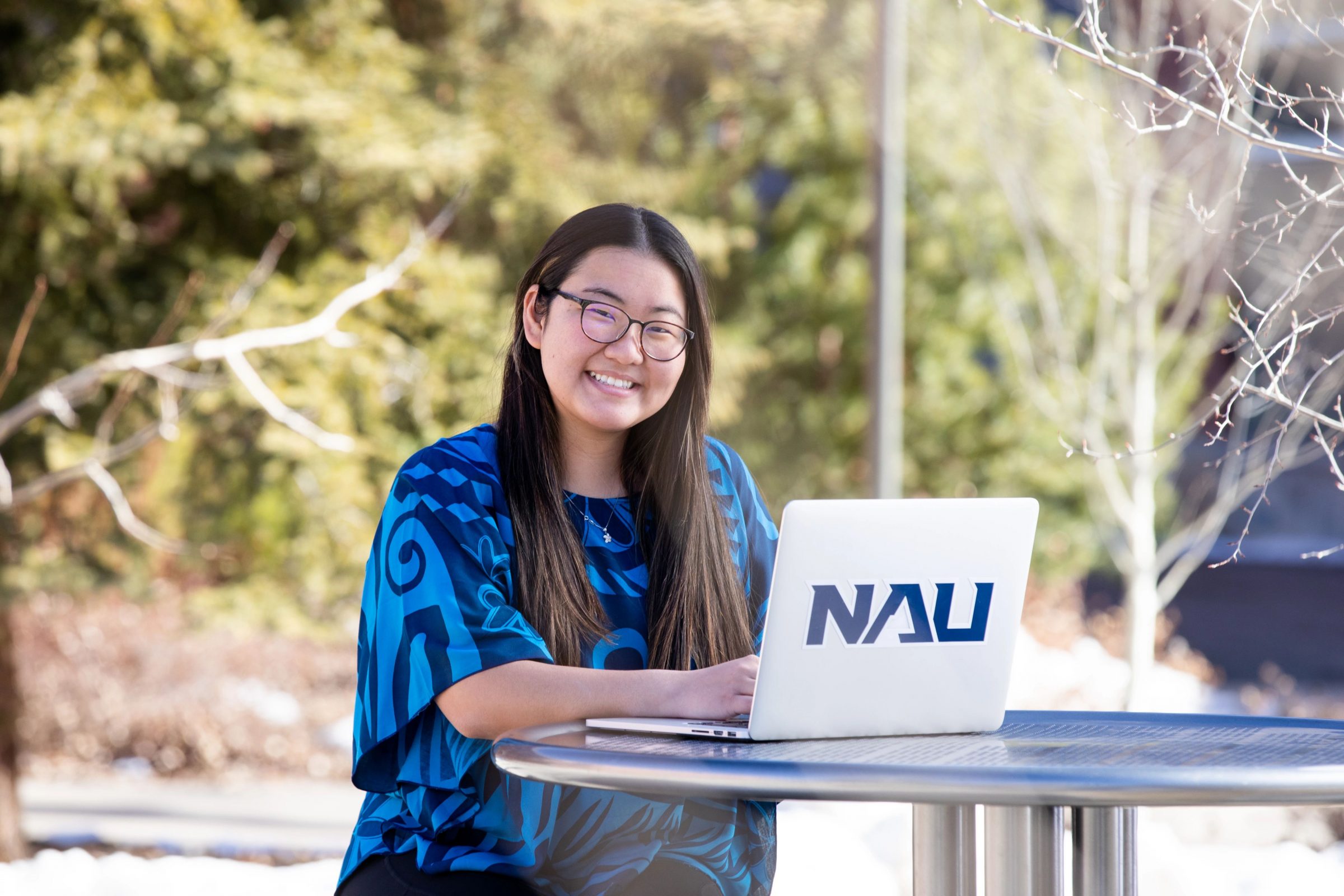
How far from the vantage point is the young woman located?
1.69m

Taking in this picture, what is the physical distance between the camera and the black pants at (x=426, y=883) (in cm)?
167

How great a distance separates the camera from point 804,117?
26.1 ft

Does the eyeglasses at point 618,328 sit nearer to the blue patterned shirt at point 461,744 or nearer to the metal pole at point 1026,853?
the blue patterned shirt at point 461,744

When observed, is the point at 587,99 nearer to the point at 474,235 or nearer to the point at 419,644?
the point at 474,235

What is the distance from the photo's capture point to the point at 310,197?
5.41 m

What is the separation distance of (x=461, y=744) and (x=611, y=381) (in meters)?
0.57

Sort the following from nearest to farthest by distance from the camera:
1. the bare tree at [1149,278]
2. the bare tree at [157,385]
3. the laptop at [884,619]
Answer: the laptop at [884,619]
the bare tree at [157,385]
the bare tree at [1149,278]

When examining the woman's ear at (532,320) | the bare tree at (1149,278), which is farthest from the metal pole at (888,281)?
the woman's ear at (532,320)

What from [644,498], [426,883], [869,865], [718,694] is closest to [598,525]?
[644,498]

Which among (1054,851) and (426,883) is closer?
(1054,851)

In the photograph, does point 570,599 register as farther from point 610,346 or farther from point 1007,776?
point 1007,776

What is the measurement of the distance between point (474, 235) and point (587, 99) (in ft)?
3.46

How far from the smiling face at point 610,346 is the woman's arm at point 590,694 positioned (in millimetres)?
456

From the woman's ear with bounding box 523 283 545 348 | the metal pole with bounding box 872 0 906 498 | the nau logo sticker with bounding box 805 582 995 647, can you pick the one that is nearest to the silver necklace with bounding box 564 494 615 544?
the woman's ear with bounding box 523 283 545 348
